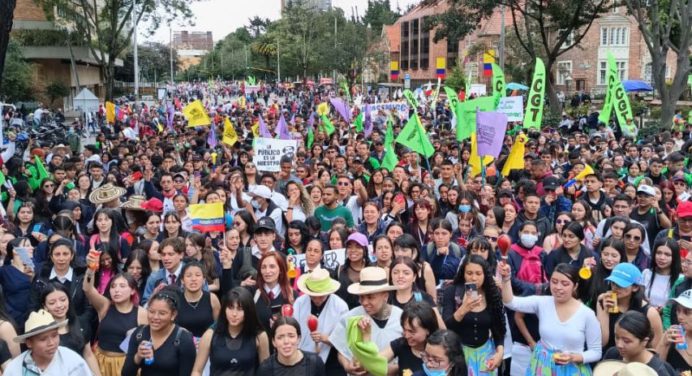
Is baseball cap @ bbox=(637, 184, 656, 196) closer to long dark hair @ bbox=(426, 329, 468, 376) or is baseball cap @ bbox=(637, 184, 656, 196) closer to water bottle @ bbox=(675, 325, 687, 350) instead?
water bottle @ bbox=(675, 325, 687, 350)

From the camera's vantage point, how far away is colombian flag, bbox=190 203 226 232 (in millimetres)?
7820

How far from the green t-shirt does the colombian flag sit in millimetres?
1346

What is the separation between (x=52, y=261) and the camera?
6207 millimetres

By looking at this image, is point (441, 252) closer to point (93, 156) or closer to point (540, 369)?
point (540, 369)

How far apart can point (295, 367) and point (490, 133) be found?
21.1 feet

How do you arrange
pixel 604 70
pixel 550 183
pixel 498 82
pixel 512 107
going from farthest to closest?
pixel 604 70 → pixel 498 82 → pixel 512 107 → pixel 550 183

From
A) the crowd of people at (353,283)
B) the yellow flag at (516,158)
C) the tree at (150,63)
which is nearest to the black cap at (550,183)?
the crowd of people at (353,283)

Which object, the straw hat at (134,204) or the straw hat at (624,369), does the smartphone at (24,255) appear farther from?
the straw hat at (624,369)

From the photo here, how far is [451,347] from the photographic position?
13.3ft

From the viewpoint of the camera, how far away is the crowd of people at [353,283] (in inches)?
177

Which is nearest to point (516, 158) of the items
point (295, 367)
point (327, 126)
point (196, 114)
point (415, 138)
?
point (415, 138)

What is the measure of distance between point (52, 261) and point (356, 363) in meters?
3.06

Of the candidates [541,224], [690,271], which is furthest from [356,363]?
[541,224]

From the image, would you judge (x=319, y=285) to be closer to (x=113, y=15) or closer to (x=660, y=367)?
(x=660, y=367)
